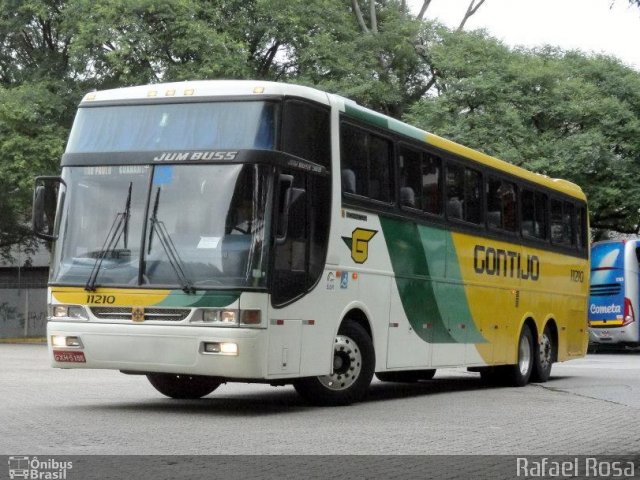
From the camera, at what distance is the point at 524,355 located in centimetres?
2009

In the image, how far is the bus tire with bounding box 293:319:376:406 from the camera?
13.9 m

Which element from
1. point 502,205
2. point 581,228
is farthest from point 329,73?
point 502,205

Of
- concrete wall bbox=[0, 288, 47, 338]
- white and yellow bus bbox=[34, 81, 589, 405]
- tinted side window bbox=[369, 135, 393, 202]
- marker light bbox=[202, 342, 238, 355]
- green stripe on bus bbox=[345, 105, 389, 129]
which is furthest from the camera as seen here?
concrete wall bbox=[0, 288, 47, 338]

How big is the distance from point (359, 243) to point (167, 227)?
8.62ft

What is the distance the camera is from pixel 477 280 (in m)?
18.1

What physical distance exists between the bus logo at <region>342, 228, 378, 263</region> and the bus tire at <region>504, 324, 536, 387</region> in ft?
19.4

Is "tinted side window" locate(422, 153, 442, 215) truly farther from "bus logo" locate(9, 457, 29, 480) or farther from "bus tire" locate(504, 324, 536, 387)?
"bus logo" locate(9, 457, 29, 480)

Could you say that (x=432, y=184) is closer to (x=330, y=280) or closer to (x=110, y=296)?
(x=330, y=280)

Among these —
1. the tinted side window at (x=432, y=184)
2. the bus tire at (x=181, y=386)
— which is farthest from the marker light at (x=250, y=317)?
the tinted side window at (x=432, y=184)

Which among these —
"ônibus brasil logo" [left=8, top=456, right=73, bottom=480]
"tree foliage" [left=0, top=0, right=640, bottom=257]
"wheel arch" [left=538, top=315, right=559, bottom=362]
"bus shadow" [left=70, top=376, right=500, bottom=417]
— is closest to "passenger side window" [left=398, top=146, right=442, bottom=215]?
"bus shadow" [left=70, top=376, right=500, bottom=417]

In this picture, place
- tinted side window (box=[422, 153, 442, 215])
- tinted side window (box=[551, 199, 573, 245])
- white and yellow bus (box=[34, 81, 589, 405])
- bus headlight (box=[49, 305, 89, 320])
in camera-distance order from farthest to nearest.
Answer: tinted side window (box=[551, 199, 573, 245]) < tinted side window (box=[422, 153, 442, 215]) < bus headlight (box=[49, 305, 89, 320]) < white and yellow bus (box=[34, 81, 589, 405])

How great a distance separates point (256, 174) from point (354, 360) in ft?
9.02

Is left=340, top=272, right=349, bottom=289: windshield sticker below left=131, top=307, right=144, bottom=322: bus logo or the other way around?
the other way around

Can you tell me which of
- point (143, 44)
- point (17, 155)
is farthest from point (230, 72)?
point (17, 155)
